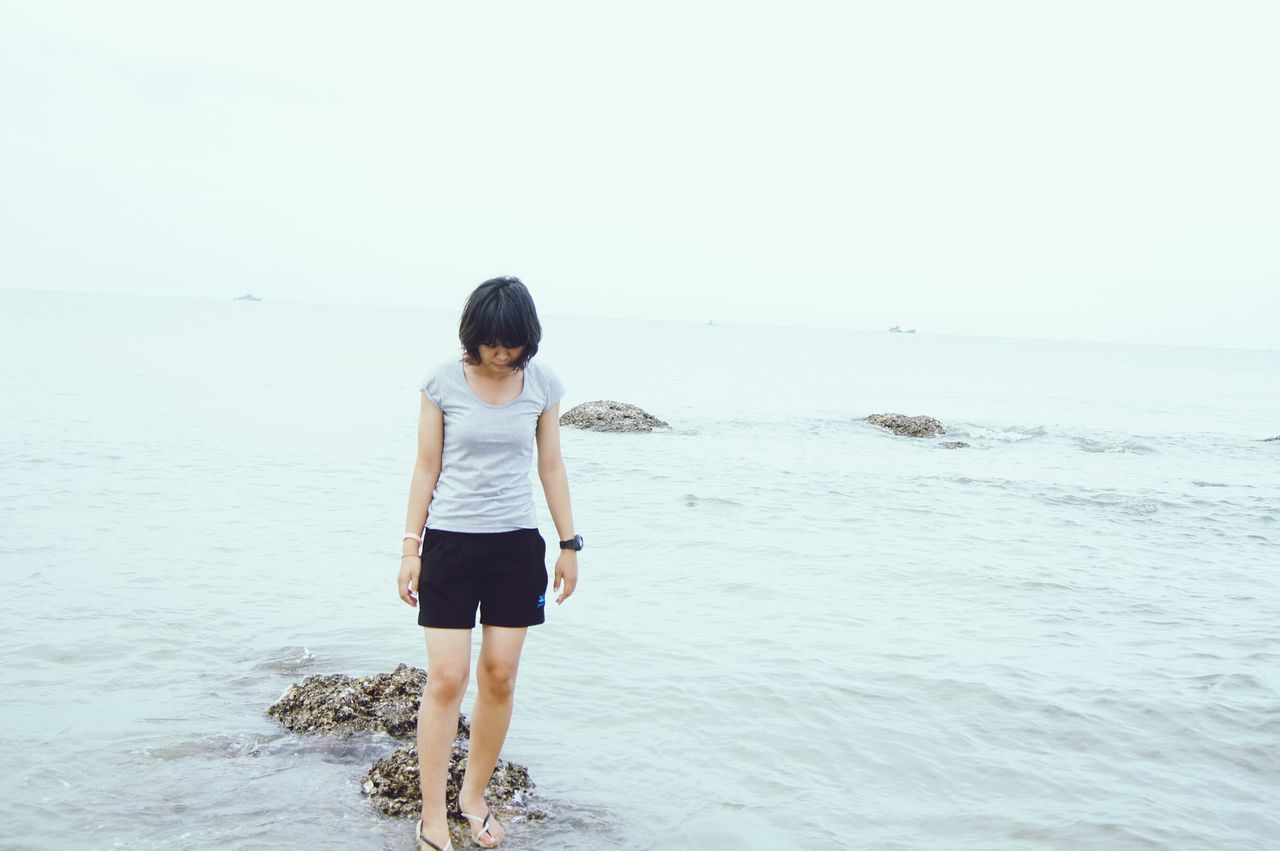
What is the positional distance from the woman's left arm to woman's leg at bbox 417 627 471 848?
0.45 m

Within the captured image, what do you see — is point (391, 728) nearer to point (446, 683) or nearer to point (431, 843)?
point (431, 843)

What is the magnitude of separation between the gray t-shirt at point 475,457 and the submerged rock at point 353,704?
2125 millimetres

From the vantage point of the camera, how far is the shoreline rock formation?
15.1 feet

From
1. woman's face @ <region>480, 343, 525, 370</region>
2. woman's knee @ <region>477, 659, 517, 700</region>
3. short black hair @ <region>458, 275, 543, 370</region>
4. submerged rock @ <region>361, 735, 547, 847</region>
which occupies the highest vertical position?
short black hair @ <region>458, 275, 543, 370</region>

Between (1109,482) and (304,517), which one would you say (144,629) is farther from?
(1109,482)

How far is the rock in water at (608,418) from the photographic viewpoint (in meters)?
23.0

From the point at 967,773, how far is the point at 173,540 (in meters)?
8.03

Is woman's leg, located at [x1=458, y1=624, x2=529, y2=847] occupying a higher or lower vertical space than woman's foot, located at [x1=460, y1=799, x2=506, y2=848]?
higher

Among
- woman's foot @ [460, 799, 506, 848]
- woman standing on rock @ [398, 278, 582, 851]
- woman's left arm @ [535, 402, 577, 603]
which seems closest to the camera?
woman standing on rock @ [398, 278, 582, 851]

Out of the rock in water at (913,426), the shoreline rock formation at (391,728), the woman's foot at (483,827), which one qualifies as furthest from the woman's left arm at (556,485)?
the rock in water at (913,426)

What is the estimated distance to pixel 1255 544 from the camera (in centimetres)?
1309

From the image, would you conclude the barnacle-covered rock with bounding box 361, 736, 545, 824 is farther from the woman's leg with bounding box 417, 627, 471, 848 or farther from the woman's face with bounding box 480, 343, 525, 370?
the woman's face with bounding box 480, 343, 525, 370

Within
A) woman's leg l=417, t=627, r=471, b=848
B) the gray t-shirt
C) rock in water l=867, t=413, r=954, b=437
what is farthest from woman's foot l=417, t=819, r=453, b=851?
rock in water l=867, t=413, r=954, b=437

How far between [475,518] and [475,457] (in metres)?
0.23
